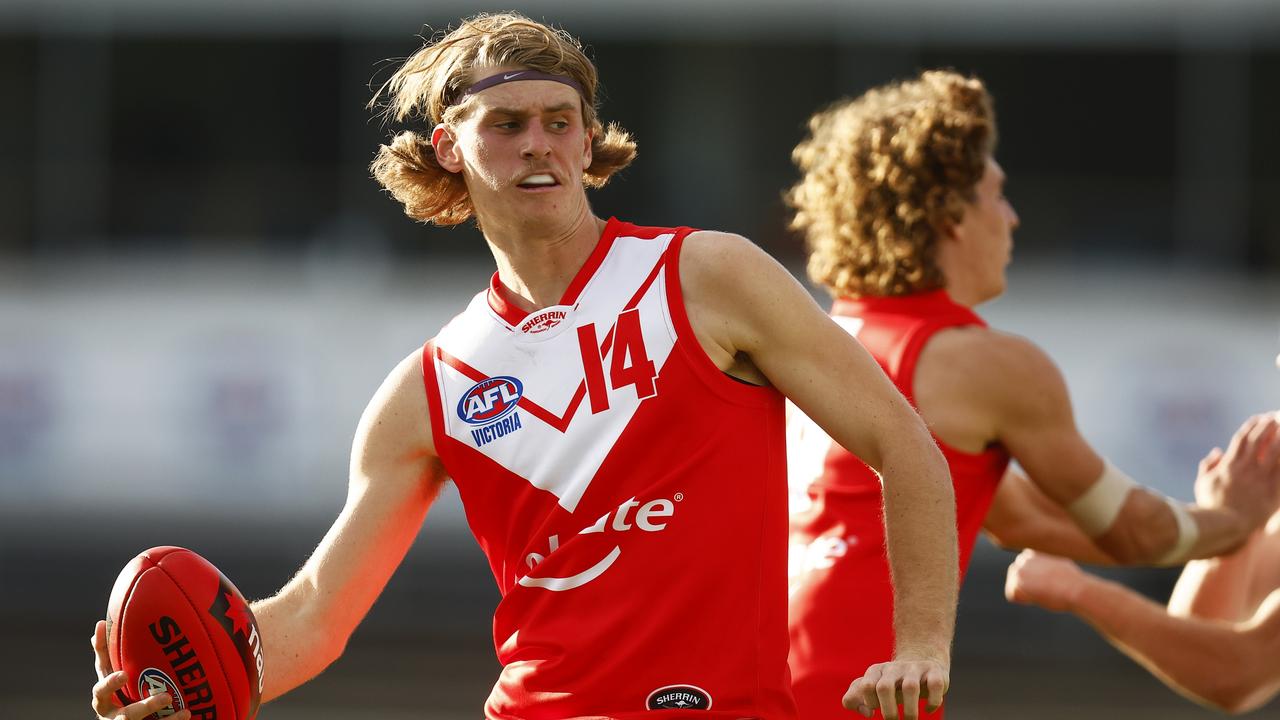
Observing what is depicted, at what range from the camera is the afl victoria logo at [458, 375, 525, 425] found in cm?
401

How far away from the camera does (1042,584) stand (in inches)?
202

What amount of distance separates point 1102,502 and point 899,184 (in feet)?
3.31

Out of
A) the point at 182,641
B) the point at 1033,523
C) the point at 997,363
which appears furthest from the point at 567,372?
the point at 1033,523

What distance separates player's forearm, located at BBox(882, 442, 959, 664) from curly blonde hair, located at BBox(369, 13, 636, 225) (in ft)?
3.78

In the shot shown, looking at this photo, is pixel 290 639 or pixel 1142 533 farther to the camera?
pixel 1142 533

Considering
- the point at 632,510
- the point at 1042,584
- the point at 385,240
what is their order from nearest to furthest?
the point at 632,510 < the point at 1042,584 < the point at 385,240

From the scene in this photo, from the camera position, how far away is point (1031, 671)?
13.7 metres

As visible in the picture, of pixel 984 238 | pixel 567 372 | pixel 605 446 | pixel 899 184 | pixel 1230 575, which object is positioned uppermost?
pixel 899 184

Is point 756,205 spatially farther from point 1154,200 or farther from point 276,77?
point 276,77

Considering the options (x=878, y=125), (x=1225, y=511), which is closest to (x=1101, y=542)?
(x=1225, y=511)

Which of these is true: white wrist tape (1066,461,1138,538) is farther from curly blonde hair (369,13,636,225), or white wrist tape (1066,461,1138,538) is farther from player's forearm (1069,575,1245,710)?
curly blonde hair (369,13,636,225)

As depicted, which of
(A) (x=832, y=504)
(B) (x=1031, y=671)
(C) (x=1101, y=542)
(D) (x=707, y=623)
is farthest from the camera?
(B) (x=1031, y=671)

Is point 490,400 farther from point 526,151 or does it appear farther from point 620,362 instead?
point 526,151

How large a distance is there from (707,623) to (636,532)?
0.24 meters
